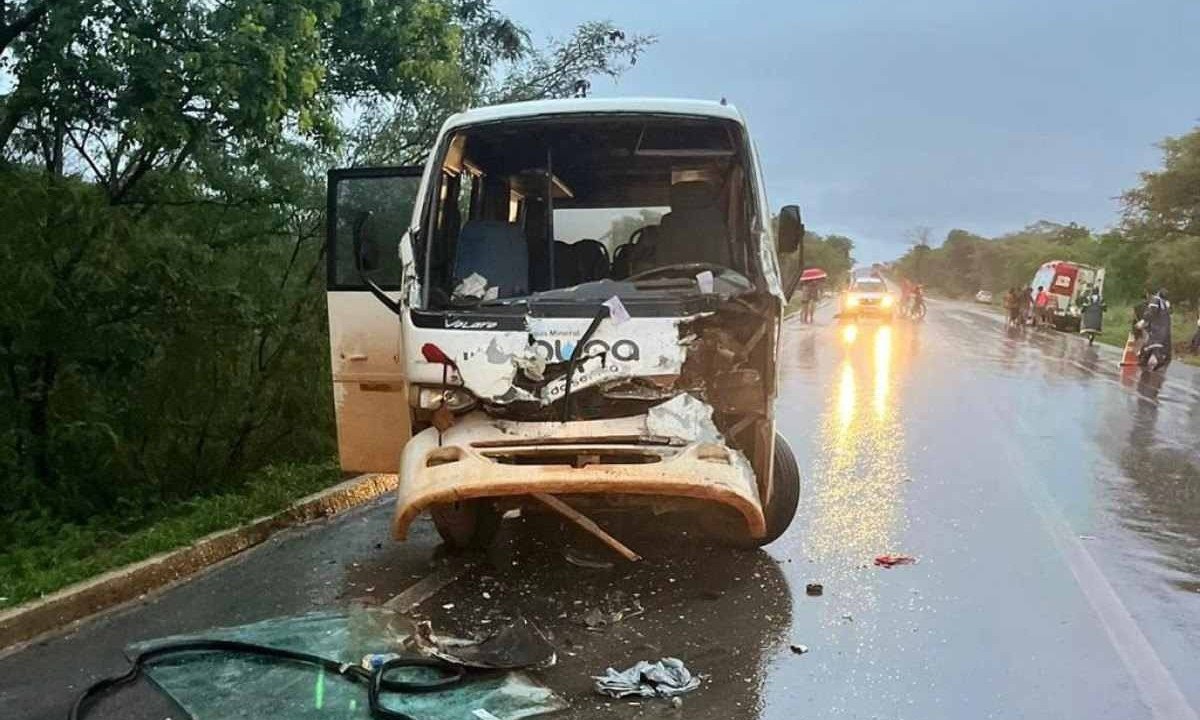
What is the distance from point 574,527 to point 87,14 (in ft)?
13.9

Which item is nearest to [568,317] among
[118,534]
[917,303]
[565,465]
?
[565,465]

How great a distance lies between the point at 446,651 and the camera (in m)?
4.38

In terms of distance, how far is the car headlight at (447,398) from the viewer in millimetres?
5012

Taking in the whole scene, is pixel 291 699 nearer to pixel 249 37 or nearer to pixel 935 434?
pixel 249 37

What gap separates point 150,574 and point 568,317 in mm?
2581

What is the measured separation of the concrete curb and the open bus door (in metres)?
0.89

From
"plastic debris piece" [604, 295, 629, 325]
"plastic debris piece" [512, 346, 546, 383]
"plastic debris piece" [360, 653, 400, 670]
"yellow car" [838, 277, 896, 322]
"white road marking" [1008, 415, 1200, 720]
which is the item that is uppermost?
"plastic debris piece" [604, 295, 629, 325]

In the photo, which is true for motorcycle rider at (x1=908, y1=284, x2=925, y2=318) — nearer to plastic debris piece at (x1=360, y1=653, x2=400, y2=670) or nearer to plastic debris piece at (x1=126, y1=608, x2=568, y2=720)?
plastic debris piece at (x1=126, y1=608, x2=568, y2=720)

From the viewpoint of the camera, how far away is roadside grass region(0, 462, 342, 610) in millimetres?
5102

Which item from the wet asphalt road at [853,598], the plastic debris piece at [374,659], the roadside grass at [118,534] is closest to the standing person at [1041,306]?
the wet asphalt road at [853,598]

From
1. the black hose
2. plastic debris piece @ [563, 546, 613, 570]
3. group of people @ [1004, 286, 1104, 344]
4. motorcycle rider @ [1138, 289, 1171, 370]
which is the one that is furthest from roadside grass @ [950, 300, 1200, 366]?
the black hose

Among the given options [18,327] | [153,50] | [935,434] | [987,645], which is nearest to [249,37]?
[153,50]

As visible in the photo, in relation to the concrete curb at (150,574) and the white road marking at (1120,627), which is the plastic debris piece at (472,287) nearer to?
the concrete curb at (150,574)

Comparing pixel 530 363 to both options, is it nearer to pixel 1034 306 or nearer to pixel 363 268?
pixel 363 268
